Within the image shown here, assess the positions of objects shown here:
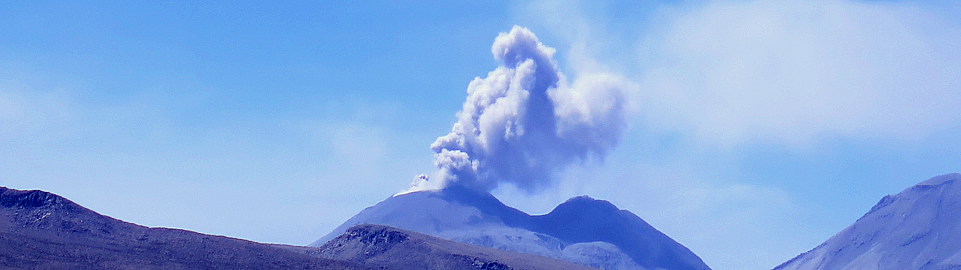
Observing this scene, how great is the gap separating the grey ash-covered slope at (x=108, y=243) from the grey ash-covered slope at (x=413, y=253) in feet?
62.5

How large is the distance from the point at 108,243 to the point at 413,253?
39406 millimetres

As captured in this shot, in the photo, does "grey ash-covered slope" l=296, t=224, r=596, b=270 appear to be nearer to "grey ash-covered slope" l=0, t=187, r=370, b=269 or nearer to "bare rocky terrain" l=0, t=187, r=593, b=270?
"bare rocky terrain" l=0, t=187, r=593, b=270

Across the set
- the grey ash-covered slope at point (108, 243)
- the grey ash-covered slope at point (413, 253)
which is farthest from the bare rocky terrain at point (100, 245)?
the grey ash-covered slope at point (413, 253)

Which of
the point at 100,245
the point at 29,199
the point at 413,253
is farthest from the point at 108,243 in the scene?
the point at 413,253

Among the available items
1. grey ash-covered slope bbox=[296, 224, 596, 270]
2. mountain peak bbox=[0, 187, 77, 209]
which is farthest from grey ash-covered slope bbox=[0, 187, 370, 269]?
grey ash-covered slope bbox=[296, 224, 596, 270]

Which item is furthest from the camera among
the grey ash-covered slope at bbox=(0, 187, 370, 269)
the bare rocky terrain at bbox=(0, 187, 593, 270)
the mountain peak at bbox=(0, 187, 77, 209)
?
the mountain peak at bbox=(0, 187, 77, 209)

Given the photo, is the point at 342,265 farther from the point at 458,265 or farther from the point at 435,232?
the point at 435,232

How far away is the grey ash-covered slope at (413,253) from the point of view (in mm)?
108188

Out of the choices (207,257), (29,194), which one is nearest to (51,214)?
(29,194)

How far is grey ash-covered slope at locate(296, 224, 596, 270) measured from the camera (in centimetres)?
10819

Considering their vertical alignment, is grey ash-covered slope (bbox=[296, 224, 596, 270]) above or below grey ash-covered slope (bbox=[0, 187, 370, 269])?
above

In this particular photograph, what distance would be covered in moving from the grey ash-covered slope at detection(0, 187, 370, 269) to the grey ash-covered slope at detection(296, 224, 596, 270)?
1905cm

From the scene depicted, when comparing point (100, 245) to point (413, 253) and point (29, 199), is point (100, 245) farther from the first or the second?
point (413, 253)

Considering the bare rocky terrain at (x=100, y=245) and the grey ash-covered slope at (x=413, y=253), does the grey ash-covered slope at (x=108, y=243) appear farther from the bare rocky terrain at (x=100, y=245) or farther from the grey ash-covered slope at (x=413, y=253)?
the grey ash-covered slope at (x=413, y=253)
